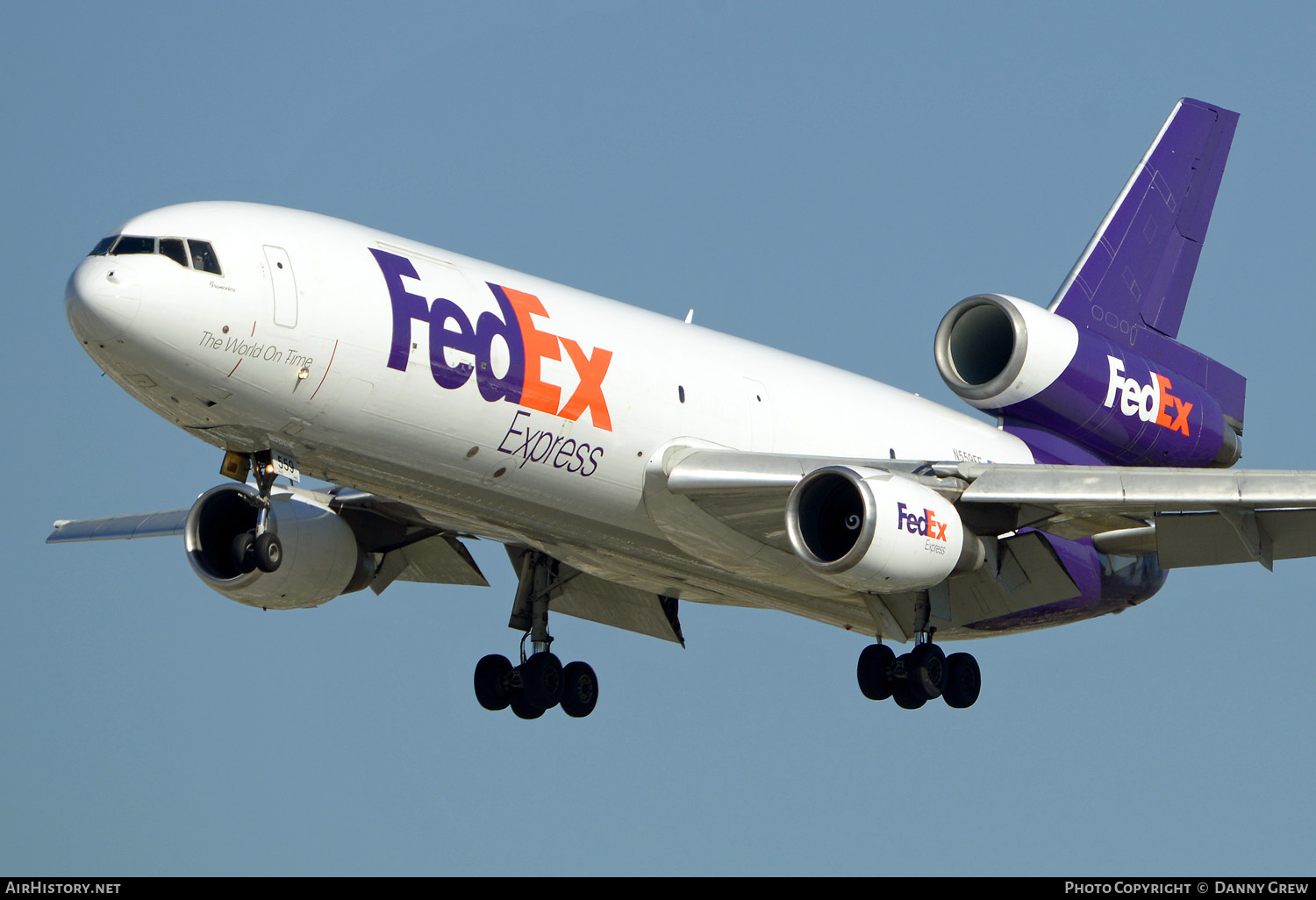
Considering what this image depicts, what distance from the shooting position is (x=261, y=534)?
70.8 ft

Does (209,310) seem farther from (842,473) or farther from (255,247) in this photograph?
(842,473)

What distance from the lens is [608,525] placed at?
24125mm

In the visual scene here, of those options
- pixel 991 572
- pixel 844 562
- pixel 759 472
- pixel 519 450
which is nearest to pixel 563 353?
pixel 519 450

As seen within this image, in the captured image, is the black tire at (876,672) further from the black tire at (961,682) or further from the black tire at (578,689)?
the black tire at (578,689)

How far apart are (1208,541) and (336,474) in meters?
12.9

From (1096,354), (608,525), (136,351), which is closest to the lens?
(136,351)

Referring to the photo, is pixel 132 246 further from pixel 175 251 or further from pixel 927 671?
pixel 927 671

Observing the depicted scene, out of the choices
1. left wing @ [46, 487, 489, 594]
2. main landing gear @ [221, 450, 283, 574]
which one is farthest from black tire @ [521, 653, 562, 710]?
main landing gear @ [221, 450, 283, 574]

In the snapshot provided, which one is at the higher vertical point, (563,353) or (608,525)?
(563,353)

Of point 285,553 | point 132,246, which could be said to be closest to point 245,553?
point 132,246

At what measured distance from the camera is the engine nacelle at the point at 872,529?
23.1 m

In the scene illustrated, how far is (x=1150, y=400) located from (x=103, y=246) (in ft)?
58.3

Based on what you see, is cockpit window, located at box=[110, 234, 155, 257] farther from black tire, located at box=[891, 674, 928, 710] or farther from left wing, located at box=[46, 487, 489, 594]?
black tire, located at box=[891, 674, 928, 710]

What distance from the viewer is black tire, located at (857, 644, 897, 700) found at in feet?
89.8
